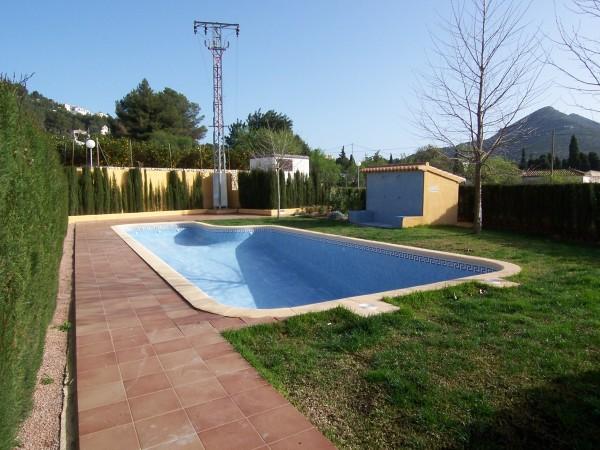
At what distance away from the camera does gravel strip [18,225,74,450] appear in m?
2.59

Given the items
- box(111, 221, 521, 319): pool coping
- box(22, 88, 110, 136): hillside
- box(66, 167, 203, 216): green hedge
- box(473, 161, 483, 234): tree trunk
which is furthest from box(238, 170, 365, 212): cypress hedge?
box(22, 88, 110, 136): hillside

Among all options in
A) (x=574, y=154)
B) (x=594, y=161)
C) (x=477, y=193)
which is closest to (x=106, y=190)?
(x=477, y=193)

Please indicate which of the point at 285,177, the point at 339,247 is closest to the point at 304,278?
the point at 339,247

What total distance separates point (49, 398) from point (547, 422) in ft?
11.6

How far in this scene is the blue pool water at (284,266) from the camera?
848 centimetres

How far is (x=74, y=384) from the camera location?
324 centimetres

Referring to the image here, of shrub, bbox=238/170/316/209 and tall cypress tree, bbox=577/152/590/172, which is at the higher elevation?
tall cypress tree, bbox=577/152/590/172

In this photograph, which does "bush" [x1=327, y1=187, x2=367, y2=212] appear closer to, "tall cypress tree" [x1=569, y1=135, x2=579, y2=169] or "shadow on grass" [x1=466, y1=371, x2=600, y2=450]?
"shadow on grass" [x1=466, y1=371, x2=600, y2=450]

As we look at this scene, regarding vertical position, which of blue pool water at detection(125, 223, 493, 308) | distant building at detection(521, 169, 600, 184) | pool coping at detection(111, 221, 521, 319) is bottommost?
blue pool water at detection(125, 223, 493, 308)

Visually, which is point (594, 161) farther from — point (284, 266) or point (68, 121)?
point (68, 121)

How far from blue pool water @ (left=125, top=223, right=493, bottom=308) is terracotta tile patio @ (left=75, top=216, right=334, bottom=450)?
3405mm

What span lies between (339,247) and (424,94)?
19.5ft

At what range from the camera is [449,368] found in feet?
10.7

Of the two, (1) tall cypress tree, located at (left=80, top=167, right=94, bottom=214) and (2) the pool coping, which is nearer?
(2) the pool coping
